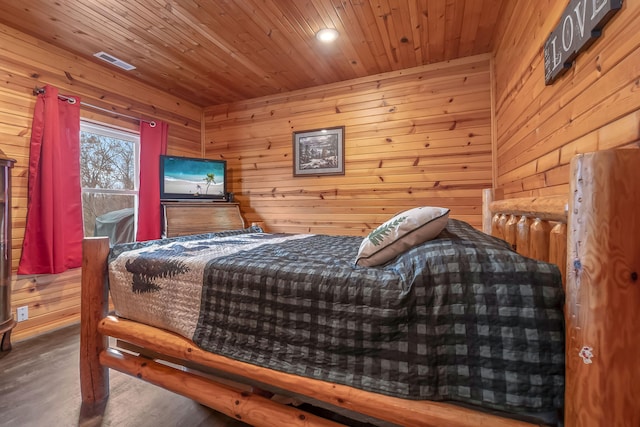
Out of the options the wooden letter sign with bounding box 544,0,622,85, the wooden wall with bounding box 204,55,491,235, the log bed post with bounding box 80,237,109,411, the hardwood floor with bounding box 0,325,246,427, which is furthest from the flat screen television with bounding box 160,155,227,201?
the wooden letter sign with bounding box 544,0,622,85

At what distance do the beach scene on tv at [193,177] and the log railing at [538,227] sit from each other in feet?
10.4

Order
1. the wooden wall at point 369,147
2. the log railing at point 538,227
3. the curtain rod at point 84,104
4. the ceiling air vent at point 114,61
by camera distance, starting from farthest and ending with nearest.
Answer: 1. the wooden wall at point 369,147
2. the ceiling air vent at point 114,61
3. the curtain rod at point 84,104
4. the log railing at point 538,227

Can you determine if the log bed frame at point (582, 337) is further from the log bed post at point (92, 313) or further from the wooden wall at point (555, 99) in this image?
the log bed post at point (92, 313)

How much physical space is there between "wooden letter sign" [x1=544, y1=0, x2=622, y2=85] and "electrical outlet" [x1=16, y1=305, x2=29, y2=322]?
13.0 feet

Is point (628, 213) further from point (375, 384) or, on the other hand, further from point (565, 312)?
point (375, 384)

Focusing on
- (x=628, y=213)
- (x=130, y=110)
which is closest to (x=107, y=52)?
(x=130, y=110)

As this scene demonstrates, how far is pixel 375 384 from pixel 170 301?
0.95m

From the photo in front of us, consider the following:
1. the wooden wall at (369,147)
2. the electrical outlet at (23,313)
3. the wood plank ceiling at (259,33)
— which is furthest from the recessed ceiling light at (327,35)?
the electrical outlet at (23,313)

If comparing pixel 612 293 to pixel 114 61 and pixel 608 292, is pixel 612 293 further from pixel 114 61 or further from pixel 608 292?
pixel 114 61

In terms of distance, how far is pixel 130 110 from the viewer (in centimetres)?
323

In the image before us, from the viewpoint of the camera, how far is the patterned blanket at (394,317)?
2.53ft

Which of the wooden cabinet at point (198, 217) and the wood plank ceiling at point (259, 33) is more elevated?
the wood plank ceiling at point (259, 33)

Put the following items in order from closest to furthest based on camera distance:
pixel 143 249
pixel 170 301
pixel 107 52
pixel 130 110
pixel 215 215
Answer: pixel 170 301 → pixel 143 249 → pixel 107 52 → pixel 130 110 → pixel 215 215

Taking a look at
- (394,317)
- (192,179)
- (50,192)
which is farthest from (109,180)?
(394,317)
